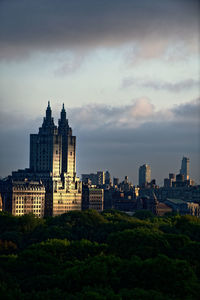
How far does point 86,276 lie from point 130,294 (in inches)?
410

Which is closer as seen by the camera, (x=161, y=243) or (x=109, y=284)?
(x=109, y=284)

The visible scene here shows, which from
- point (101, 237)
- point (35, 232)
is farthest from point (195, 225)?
point (35, 232)

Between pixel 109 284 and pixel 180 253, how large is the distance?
26.5 meters

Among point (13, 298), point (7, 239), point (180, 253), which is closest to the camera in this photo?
point (13, 298)

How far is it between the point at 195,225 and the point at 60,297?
252 ft

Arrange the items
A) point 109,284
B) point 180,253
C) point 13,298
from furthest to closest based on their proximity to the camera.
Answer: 1. point 180,253
2. point 109,284
3. point 13,298

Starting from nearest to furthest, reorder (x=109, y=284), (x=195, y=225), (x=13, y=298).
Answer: (x=13, y=298) < (x=109, y=284) < (x=195, y=225)

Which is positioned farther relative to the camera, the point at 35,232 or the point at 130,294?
the point at 35,232

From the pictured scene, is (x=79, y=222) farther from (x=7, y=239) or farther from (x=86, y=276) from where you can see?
(x=86, y=276)

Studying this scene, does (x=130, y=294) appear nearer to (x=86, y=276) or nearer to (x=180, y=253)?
(x=86, y=276)

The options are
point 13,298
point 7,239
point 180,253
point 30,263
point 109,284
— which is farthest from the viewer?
point 7,239

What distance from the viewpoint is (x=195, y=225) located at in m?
161

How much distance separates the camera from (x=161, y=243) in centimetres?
12294

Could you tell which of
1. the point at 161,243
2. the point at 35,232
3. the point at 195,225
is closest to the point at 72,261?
the point at 161,243
